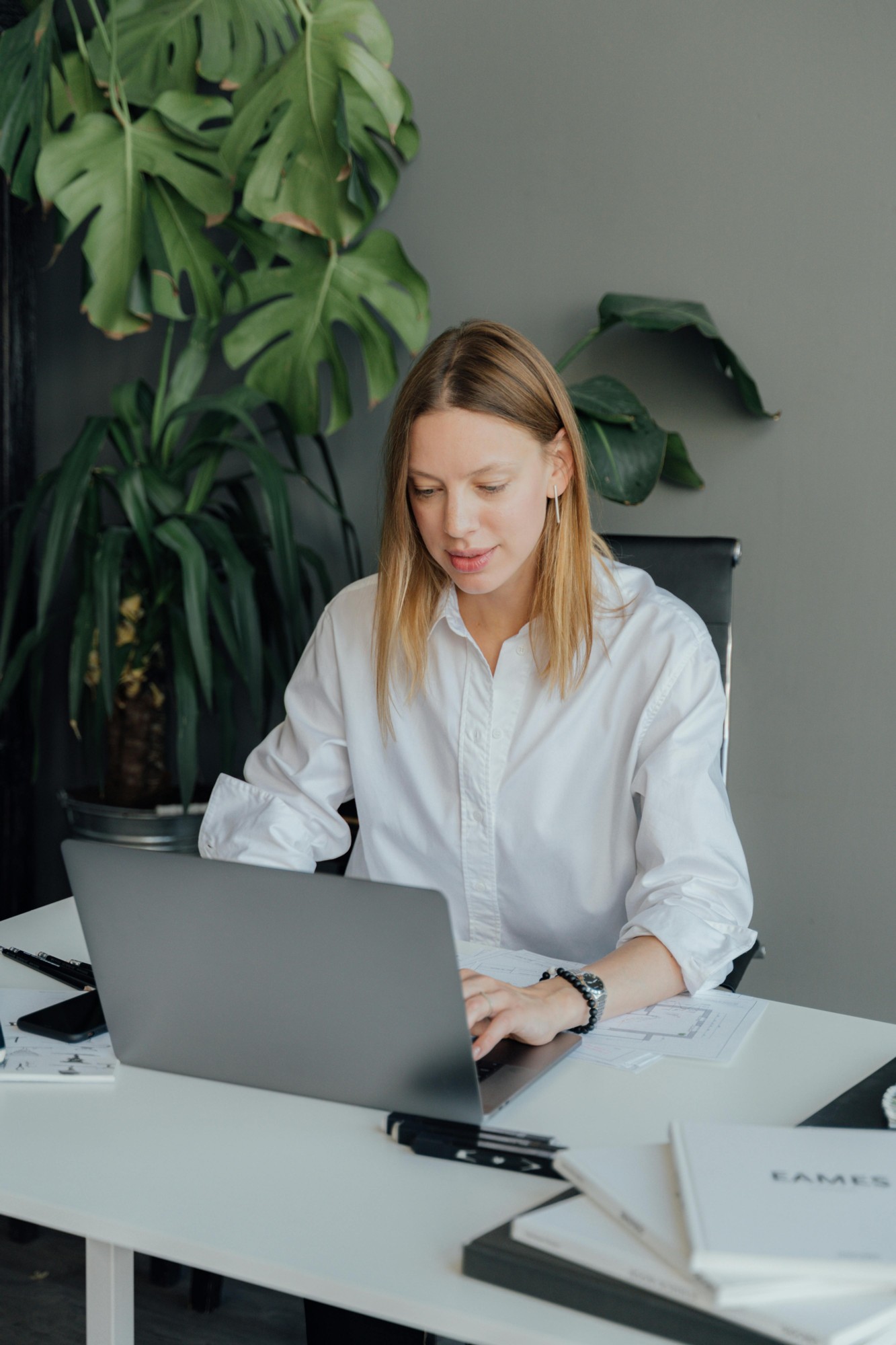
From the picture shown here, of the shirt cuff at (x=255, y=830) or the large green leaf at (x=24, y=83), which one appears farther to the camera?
the large green leaf at (x=24, y=83)

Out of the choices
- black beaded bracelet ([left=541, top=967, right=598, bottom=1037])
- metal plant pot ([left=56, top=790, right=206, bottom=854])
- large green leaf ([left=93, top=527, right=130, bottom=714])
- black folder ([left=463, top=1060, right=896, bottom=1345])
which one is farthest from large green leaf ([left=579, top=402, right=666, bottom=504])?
black folder ([left=463, top=1060, right=896, bottom=1345])

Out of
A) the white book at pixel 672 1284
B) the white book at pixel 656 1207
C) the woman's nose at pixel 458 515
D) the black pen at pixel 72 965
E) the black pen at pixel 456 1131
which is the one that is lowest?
the black pen at pixel 72 965

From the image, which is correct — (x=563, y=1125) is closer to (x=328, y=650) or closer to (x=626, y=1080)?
(x=626, y=1080)

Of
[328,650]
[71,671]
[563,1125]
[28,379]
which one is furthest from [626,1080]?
[28,379]

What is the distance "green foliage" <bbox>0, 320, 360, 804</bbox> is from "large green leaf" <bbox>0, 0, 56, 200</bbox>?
19.0 inches

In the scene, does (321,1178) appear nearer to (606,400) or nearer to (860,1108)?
(860,1108)

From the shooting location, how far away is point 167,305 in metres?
2.44

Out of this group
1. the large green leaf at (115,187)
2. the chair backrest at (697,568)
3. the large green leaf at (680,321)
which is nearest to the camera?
the chair backrest at (697,568)

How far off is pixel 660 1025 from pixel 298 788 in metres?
0.62

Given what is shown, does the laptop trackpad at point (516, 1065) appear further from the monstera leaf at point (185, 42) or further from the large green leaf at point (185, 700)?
the monstera leaf at point (185, 42)

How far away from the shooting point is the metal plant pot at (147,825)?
246 centimetres

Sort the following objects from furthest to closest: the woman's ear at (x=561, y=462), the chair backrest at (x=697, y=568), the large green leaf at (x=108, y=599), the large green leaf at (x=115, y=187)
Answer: the large green leaf at (x=115, y=187) → the large green leaf at (x=108, y=599) → the chair backrest at (x=697, y=568) → the woman's ear at (x=561, y=462)

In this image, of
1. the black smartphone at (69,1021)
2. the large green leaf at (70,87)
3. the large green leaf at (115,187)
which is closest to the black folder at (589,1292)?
the black smartphone at (69,1021)

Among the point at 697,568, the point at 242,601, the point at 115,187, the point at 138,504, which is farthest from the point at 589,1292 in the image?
the point at 115,187
